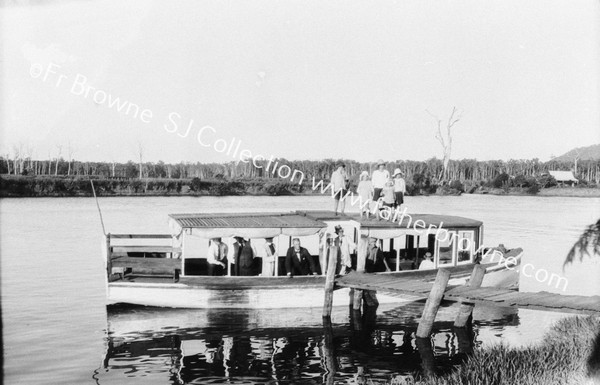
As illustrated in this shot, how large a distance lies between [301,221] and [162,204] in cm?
4961

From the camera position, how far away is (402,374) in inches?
561

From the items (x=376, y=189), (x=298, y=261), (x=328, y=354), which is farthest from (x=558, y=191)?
(x=328, y=354)

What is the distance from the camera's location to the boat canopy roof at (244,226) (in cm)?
1902

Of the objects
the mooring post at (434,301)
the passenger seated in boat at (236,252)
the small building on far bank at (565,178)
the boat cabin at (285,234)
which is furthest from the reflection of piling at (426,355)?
the small building on far bank at (565,178)

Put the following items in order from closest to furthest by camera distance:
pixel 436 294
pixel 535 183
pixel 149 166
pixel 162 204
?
1. pixel 436 294
2. pixel 162 204
3. pixel 535 183
4. pixel 149 166

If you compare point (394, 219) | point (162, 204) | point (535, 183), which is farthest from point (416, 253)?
point (535, 183)

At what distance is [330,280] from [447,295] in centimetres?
380

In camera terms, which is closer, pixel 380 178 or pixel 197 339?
pixel 197 339

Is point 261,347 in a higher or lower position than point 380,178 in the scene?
lower

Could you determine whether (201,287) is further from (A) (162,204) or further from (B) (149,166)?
(B) (149,166)

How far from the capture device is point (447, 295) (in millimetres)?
16016

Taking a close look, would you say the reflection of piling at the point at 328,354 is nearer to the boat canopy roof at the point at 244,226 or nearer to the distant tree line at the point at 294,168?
the boat canopy roof at the point at 244,226

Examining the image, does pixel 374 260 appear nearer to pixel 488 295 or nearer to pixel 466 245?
pixel 466 245

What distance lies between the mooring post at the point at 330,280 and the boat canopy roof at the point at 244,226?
4.32 feet
